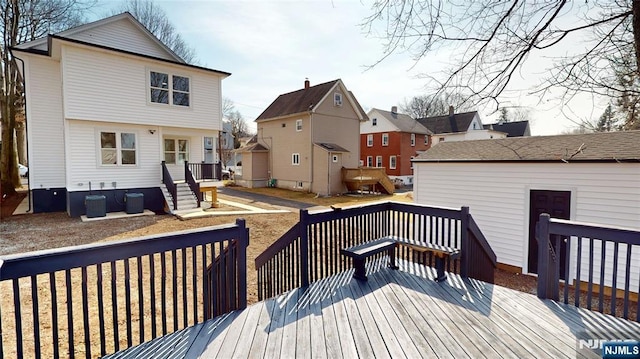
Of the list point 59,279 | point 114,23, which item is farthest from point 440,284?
point 114,23

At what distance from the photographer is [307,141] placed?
843 inches

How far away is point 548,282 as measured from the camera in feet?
11.7

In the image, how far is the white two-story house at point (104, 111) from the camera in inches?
445

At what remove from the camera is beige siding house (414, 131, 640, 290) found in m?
6.89

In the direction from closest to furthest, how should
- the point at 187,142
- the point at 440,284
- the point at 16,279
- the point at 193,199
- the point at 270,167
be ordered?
the point at 16,279
the point at 440,284
the point at 193,199
the point at 187,142
the point at 270,167

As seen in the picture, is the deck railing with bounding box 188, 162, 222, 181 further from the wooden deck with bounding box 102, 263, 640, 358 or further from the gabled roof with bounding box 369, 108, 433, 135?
the gabled roof with bounding box 369, 108, 433, 135

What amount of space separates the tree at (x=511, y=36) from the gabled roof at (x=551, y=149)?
6.98 ft

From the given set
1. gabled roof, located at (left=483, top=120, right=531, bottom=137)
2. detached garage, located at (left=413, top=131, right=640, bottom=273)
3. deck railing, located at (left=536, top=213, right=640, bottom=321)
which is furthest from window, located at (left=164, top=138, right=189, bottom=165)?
gabled roof, located at (left=483, top=120, right=531, bottom=137)

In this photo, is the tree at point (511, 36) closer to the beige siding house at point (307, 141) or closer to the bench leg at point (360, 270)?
the bench leg at point (360, 270)

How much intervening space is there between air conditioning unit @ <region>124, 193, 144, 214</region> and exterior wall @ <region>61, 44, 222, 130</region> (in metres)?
3.01

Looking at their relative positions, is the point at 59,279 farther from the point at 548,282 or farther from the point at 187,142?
the point at 187,142

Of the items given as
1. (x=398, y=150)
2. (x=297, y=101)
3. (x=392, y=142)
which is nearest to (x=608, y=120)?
(x=297, y=101)

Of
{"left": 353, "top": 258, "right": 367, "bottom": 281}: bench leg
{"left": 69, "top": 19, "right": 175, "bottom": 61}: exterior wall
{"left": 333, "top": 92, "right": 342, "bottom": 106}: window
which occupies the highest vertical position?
{"left": 69, "top": 19, "right": 175, "bottom": 61}: exterior wall

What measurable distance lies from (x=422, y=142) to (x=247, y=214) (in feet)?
80.5
